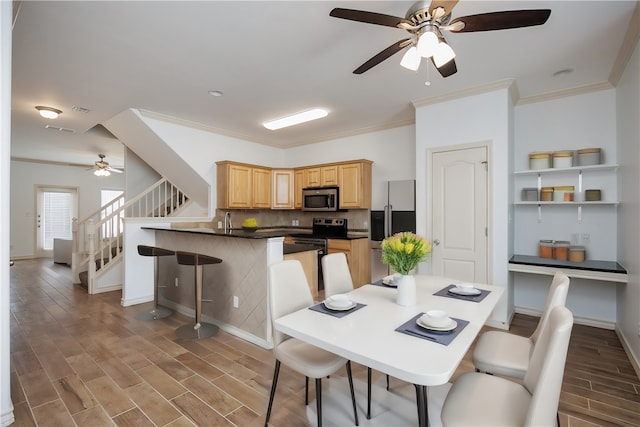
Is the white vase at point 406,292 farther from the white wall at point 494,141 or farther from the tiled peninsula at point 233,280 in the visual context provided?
the white wall at point 494,141

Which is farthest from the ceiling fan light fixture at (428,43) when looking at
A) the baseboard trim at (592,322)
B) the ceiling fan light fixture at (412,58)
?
the baseboard trim at (592,322)

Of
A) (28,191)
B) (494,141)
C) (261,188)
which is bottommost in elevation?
(261,188)

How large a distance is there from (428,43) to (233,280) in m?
2.81

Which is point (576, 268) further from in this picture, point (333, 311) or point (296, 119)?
point (296, 119)

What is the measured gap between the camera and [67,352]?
9.46ft

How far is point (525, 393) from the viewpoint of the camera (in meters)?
1.44

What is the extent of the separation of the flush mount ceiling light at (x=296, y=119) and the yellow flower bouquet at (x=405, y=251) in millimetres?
2987

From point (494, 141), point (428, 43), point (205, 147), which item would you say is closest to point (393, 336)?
point (428, 43)

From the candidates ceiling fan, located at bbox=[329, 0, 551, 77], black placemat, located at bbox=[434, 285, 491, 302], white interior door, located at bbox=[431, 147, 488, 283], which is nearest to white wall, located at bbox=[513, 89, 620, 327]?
white interior door, located at bbox=[431, 147, 488, 283]

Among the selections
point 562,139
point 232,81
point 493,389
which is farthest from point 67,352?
point 562,139

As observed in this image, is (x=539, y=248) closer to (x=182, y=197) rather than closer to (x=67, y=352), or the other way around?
(x=67, y=352)

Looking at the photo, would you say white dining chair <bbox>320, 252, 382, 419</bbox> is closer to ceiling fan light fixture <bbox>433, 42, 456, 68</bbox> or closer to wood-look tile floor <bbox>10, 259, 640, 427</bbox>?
wood-look tile floor <bbox>10, 259, 640, 427</bbox>

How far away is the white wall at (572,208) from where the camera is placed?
3475mm

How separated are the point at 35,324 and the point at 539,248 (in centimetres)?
604
